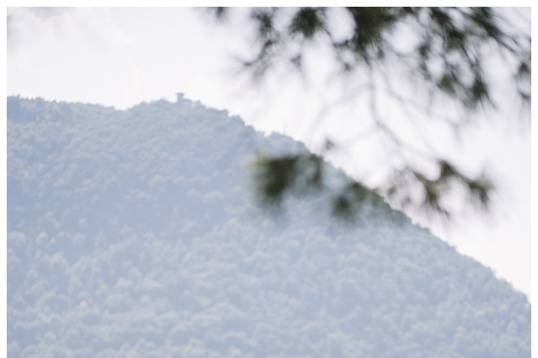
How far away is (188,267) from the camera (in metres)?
45.8

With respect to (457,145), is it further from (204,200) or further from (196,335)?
(204,200)

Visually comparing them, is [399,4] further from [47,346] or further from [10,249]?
[10,249]

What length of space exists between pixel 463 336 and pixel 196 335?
924cm

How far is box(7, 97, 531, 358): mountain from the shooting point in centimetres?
3969

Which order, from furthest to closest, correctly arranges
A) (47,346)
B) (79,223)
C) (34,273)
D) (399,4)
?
(79,223) < (34,273) < (47,346) < (399,4)

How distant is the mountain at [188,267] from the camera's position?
3969 cm

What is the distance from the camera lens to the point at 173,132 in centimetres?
4828

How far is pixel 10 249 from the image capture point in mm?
45719

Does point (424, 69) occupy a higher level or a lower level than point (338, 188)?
higher

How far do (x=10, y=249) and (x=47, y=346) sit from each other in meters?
8.34

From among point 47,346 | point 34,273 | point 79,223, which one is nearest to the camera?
point 47,346

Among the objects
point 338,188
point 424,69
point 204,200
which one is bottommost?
point 338,188

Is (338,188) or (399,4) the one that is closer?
(338,188)

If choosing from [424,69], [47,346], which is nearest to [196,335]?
[47,346]
